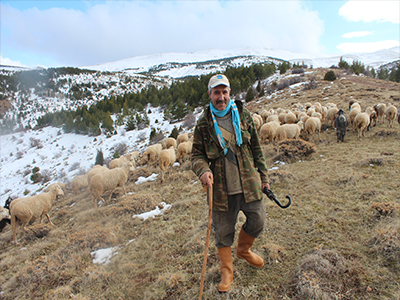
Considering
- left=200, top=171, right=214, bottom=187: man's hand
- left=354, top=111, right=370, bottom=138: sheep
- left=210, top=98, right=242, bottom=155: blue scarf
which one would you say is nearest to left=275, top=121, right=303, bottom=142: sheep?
left=354, top=111, right=370, bottom=138: sheep

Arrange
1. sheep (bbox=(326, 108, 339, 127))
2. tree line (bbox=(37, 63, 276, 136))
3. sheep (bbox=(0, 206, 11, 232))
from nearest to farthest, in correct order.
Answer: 1. sheep (bbox=(0, 206, 11, 232))
2. sheep (bbox=(326, 108, 339, 127))
3. tree line (bbox=(37, 63, 276, 136))

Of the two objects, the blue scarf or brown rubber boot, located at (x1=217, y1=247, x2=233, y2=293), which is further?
brown rubber boot, located at (x1=217, y1=247, x2=233, y2=293)

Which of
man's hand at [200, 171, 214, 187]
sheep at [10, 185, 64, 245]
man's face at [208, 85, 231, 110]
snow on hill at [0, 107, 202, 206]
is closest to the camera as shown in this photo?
man's hand at [200, 171, 214, 187]

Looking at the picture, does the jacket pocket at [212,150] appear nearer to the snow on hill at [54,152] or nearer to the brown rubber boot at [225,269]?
the brown rubber boot at [225,269]

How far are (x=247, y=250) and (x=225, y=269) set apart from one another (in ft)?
1.29

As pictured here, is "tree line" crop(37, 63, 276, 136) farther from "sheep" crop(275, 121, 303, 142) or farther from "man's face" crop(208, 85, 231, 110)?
"man's face" crop(208, 85, 231, 110)

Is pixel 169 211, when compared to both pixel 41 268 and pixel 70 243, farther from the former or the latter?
pixel 41 268

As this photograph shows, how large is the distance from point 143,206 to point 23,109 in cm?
10488

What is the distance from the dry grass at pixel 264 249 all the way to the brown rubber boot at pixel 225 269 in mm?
102

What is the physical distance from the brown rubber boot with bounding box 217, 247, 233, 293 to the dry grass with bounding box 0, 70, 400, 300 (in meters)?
0.10

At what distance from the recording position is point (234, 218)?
7.64 ft

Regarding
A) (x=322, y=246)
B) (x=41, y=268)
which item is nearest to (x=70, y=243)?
(x=41, y=268)

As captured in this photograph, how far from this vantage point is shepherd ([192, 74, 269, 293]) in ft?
7.03

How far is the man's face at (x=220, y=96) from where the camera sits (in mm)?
2127
